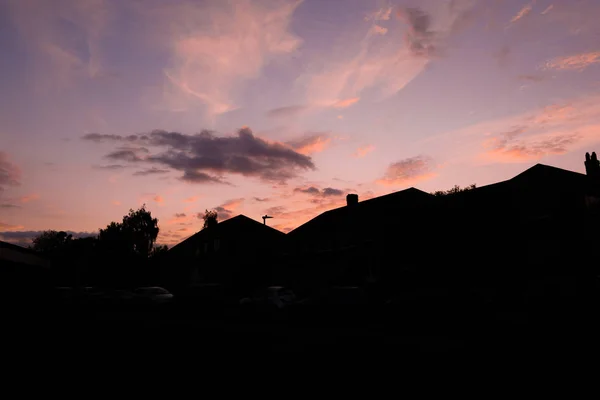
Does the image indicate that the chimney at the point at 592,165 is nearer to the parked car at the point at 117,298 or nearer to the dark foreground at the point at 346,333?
the dark foreground at the point at 346,333

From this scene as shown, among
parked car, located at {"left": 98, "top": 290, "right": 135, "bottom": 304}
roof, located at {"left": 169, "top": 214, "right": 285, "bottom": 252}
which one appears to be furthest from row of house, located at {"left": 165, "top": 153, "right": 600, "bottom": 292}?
parked car, located at {"left": 98, "top": 290, "right": 135, "bottom": 304}

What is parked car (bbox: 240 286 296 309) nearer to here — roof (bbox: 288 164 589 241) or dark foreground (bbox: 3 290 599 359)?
dark foreground (bbox: 3 290 599 359)

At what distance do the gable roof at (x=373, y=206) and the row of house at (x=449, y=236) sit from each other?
10cm

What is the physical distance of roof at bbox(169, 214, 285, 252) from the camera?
55438 millimetres

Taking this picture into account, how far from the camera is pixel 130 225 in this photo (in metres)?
93.1

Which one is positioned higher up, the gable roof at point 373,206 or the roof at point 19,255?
the gable roof at point 373,206

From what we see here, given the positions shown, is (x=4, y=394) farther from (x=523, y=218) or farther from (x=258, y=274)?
(x=258, y=274)

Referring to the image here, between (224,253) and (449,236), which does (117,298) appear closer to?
(224,253)

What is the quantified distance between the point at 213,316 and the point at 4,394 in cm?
1951

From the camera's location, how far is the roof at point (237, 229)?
55.4 meters

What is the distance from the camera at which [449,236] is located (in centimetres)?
3077

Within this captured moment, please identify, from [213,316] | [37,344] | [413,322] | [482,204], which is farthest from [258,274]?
[37,344]

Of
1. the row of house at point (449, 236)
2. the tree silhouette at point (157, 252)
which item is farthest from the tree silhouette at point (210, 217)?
the row of house at point (449, 236)

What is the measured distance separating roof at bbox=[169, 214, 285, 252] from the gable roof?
10615 millimetres
